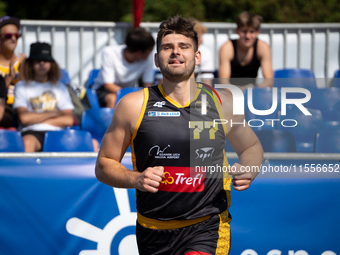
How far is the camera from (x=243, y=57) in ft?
18.3

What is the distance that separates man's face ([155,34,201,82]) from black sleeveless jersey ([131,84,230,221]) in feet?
0.58

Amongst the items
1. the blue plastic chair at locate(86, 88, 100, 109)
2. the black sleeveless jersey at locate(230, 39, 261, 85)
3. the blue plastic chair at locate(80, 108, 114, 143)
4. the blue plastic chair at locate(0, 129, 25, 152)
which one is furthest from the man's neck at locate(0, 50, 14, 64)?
the black sleeveless jersey at locate(230, 39, 261, 85)

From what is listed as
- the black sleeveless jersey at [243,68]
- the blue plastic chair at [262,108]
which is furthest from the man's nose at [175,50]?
the black sleeveless jersey at [243,68]

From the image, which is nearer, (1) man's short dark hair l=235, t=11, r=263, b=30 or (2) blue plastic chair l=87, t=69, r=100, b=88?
(1) man's short dark hair l=235, t=11, r=263, b=30

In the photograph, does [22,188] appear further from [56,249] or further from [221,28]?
[221,28]

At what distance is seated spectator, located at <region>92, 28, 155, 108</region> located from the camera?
5.76 meters

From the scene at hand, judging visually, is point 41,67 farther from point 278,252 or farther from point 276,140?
point 278,252

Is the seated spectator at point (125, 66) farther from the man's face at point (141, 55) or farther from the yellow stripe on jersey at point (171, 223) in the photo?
the yellow stripe on jersey at point (171, 223)

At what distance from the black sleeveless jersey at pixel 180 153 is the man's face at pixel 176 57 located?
175 millimetres

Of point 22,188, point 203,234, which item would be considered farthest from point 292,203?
point 22,188

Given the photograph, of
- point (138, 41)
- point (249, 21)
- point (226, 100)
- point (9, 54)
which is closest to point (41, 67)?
point (9, 54)

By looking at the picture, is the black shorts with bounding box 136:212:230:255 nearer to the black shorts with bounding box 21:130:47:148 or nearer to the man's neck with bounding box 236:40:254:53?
the black shorts with bounding box 21:130:47:148

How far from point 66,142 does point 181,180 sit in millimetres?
1906

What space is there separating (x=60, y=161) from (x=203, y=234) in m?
1.39
